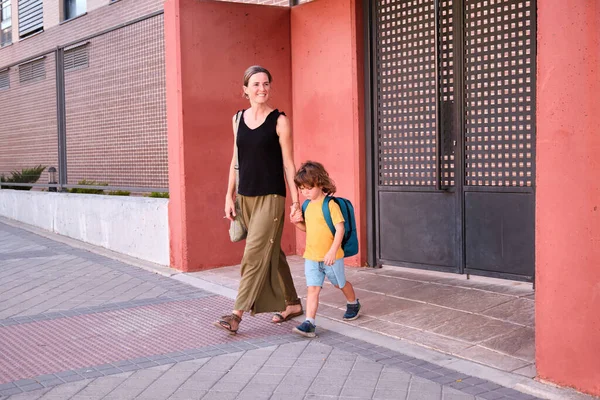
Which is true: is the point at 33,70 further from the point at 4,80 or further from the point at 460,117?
the point at 460,117

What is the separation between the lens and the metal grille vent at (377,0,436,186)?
7.66 m

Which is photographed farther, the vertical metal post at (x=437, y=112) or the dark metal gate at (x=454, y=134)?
the vertical metal post at (x=437, y=112)

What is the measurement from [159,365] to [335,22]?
4923 millimetres

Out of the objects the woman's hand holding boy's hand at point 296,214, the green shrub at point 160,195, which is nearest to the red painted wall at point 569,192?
the woman's hand holding boy's hand at point 296,214

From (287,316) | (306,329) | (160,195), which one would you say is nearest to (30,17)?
(160,195)

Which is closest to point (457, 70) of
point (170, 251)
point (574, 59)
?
point (574, 59)

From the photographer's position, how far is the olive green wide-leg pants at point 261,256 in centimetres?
573

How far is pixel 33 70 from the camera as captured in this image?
12.6 m

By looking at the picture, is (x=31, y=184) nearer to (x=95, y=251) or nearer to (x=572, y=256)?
(x=95, y=251)

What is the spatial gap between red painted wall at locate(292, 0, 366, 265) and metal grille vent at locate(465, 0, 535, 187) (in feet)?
4.79

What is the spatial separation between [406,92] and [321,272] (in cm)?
293

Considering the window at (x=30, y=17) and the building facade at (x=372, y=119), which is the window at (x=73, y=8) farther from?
the building facade at (x=372, y=119)

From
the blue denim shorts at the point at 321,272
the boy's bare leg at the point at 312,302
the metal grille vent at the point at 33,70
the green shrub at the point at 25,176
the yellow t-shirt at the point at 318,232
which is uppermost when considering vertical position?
the metal grille vent at the point at 33,70

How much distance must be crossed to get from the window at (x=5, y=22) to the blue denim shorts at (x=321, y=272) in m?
17.9
